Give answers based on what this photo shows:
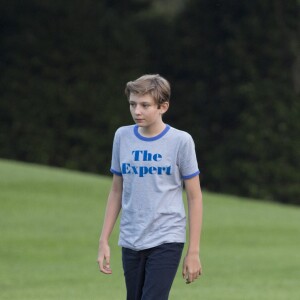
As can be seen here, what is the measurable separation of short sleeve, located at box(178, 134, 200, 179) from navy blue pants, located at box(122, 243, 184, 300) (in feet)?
1.22

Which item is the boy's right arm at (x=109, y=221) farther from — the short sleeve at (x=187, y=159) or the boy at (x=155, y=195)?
the short sleeve at (x=187, y=159)

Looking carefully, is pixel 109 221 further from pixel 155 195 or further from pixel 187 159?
pixel 187 159

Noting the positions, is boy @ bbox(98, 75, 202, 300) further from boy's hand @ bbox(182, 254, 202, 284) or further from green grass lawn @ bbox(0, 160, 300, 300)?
green grass lawn @ bbox(0, 160, 300, 300)

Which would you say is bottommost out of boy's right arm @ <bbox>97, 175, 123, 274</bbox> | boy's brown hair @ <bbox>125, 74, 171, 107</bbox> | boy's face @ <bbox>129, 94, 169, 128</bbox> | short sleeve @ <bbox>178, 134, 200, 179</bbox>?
boy's right arm @ <bbox>97, 175, 123, 274</bbox>

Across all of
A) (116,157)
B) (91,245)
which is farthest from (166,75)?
(116,157)

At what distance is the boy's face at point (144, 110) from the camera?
5.99 metres

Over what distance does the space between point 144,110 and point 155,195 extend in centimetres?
44

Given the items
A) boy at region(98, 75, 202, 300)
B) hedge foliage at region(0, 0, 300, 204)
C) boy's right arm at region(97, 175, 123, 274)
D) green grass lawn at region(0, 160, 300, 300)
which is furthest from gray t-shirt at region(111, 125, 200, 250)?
hedge foliage at region(0, 0, 300, 204)

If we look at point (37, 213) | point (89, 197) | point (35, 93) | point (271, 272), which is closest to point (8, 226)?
point (37, 213)

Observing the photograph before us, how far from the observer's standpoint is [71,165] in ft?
93.9

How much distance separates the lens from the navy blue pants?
6000mm

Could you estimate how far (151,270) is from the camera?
6.02m

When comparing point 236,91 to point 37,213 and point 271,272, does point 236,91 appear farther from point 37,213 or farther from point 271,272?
point 271,272

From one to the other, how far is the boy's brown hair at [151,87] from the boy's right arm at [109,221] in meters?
0.49
